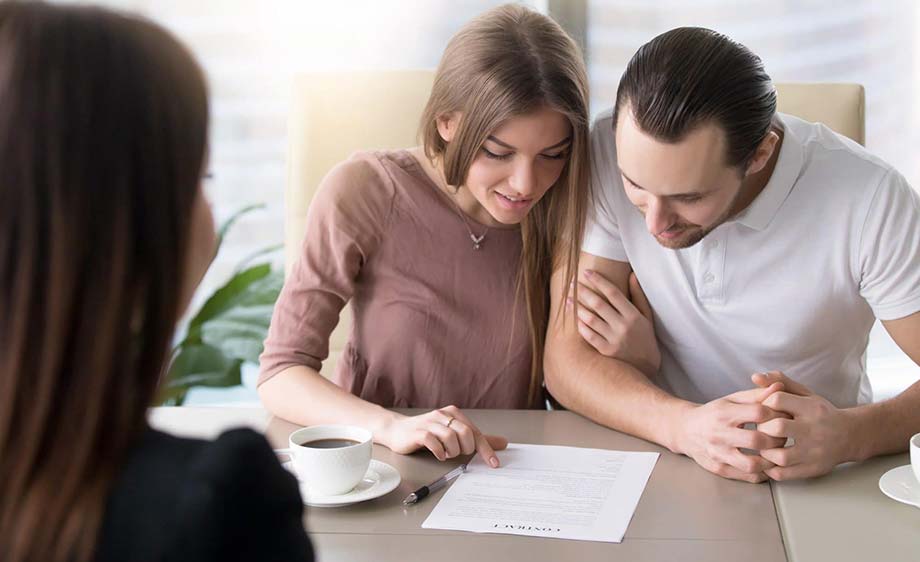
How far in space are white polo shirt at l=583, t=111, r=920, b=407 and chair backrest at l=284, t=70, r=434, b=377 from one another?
386 millimetres

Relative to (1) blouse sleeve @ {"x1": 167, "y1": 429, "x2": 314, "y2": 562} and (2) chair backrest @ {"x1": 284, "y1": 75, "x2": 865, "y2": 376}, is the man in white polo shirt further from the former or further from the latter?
(1) blouse sleeve @ {"x1": 167, "y1": 429, "x2": 314, "y2": 562}

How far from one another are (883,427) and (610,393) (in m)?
0.37

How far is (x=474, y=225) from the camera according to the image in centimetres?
177

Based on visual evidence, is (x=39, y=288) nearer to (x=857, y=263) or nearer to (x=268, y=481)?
(x=268, y=481)

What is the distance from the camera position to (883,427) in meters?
1.39

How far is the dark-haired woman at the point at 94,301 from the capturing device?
617 mm

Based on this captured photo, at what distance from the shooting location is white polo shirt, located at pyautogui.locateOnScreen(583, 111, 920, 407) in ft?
5.25

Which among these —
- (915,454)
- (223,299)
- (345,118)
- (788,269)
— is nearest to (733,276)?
(788,269)

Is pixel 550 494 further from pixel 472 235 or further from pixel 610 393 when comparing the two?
pixel 472 235

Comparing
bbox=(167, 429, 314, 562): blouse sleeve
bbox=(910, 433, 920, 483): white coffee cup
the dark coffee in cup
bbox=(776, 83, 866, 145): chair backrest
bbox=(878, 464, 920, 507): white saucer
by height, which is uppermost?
bbox=(776, 83, 866, 145): chair backrest

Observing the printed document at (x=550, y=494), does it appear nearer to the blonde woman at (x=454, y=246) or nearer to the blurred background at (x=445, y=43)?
the blonde woman at (x=454, y=246)

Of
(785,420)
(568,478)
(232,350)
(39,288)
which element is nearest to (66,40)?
(39,288)

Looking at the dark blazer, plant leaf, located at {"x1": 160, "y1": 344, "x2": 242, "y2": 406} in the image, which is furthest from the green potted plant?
the dark blazer

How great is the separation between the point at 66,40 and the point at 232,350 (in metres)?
1.90
